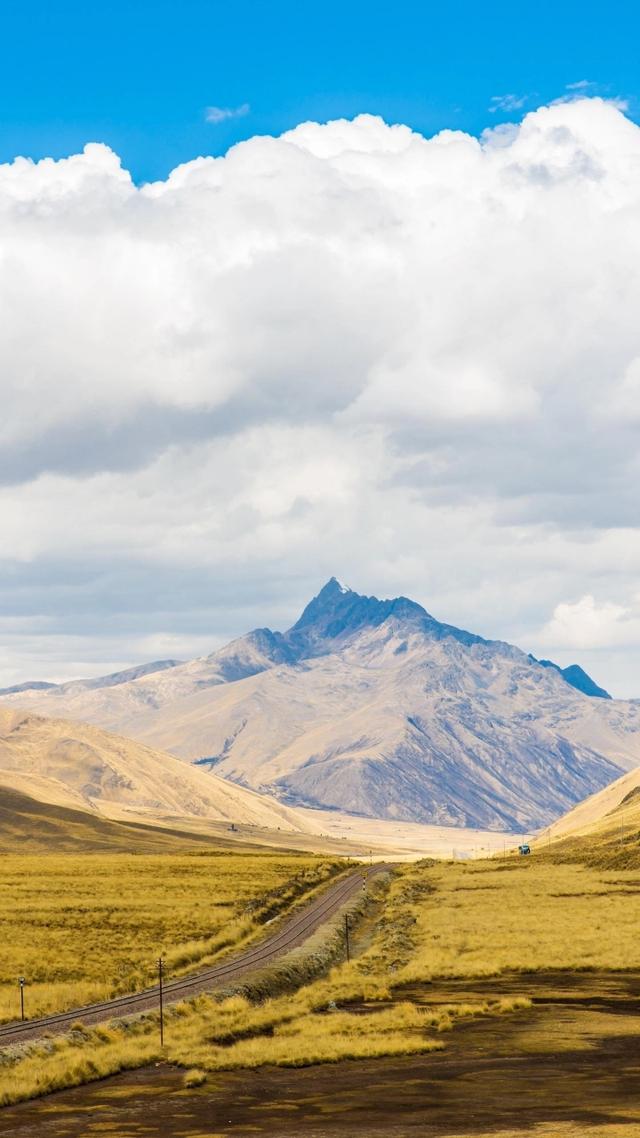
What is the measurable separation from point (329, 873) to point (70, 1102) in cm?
12520

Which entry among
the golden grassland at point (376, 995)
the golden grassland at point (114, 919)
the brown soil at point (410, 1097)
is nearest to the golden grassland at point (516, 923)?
the golden grassland at point (376, 995)

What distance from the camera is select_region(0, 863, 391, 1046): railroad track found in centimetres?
4472

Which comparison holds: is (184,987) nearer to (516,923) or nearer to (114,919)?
(516,923)

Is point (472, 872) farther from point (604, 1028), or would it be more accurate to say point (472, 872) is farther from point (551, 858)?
point (604, 1028)

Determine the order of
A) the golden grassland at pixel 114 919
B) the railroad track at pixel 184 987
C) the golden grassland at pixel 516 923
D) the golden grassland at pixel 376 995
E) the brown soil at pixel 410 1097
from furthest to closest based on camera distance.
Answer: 1. the golden grassland at pixel 516 923
2. the golden grassland at pixel 114 919
3. the railroad track at pixel 184 987
4. the golden grassland at pixel 376 995
5. the brown soil at pixel 410 1097

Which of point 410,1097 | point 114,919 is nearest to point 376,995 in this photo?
point 410,1097

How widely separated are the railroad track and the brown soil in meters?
9.75

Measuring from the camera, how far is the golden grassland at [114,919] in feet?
196

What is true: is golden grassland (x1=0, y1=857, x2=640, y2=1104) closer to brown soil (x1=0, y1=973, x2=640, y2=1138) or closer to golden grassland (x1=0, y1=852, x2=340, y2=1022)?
brown soil (x1=0, y1=973, x2=640, y2=1138)

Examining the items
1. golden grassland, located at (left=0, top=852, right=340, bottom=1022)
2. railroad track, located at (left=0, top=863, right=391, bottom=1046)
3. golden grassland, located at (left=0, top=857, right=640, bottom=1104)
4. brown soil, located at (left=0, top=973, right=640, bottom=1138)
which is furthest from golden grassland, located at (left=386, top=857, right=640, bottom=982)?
brown soil, located at (left=0, top=973, right=640, bottom=1138)

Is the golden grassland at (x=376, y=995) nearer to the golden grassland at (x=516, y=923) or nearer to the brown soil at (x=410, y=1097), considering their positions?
the golden grassland at (x=516, y=923)

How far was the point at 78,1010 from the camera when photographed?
49.6 m

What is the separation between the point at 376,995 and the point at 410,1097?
19392mm

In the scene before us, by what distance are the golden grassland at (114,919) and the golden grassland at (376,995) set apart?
25.2 feet
